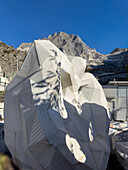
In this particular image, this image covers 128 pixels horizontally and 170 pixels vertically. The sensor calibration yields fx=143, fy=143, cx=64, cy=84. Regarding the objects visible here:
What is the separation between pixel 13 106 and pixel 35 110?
1033 mm

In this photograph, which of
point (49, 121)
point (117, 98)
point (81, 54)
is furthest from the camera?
point (81, 54)

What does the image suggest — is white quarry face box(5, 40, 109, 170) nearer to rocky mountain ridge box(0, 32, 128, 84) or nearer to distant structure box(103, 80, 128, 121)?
distant structure box(103, 80, 128, 121)

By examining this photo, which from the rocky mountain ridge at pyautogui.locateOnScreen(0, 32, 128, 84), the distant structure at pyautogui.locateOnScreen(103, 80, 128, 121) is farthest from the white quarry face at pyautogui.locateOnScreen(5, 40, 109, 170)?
the rocky mountain ridge at pyautogui.locateOnScreen(0, 32, 128, 84)

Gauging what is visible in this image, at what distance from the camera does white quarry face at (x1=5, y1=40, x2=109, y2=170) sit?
4.27m

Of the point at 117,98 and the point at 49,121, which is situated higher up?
the point at 49,121

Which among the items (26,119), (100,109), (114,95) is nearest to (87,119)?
(100,109)

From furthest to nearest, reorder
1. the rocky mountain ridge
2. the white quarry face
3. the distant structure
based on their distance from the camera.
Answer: the rocky mountain ridge
the distant structure
the white quarry face

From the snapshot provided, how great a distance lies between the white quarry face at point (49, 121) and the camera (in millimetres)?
4270

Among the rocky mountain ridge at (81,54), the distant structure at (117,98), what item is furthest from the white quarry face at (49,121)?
the rocky mountain ridge at (81,54)

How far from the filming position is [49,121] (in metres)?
4.25

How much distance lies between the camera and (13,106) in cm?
482

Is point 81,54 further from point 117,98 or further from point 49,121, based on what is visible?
A: point 49,121

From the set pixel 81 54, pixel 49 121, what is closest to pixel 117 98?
pixel 49 121

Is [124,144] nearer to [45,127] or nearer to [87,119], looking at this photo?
[87,119]
